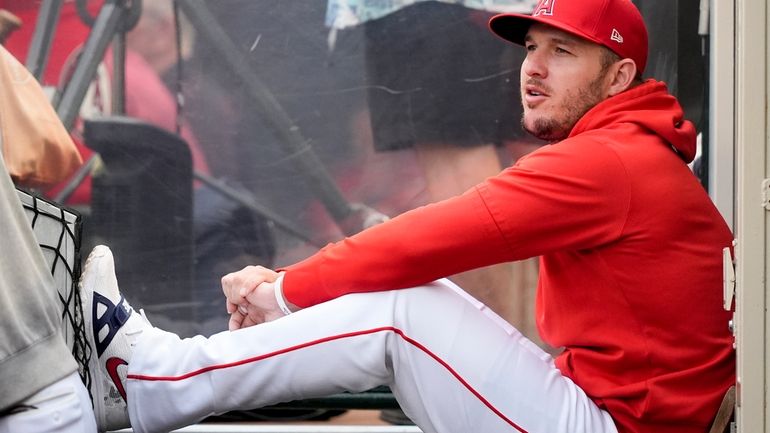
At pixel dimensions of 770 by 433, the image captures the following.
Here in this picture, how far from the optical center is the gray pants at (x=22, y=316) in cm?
219

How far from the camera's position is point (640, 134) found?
2.47m

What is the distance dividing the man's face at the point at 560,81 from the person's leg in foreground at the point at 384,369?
1.65 ft

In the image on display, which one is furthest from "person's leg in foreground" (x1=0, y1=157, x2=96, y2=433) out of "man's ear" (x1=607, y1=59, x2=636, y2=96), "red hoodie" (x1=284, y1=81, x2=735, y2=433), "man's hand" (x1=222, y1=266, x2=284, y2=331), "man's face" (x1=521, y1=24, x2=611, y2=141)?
"man's ear" (x1=607, y1=59, x2=636, y2=96)

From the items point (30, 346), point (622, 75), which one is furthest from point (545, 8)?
point (30, 346)

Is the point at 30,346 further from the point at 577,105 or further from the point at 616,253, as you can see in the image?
the point at 577,105

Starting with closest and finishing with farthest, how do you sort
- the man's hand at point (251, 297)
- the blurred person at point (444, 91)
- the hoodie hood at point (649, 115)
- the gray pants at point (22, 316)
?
1. the gray pants at point (22, 316)
2. the hoodie hood at point (649, 115)
3. the man's hand at point (251, 297)
4. the blurred person at point (444, 91)

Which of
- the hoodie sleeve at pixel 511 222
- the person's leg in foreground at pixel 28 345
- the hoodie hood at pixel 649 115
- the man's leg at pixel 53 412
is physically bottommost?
the man's leg at pixel 53 412

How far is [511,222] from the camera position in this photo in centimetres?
236

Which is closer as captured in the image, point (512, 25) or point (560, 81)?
point (560, 81)

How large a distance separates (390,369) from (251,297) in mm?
375

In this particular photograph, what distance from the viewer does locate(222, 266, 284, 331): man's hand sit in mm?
2574

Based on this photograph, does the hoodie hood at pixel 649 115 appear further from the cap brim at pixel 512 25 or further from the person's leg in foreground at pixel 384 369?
the person's leg in foreground at pixel 384 369

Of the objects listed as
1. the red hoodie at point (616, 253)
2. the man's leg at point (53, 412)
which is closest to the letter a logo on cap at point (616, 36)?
the red hoodie at point (616, 253)

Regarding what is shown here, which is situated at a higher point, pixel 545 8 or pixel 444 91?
pixel 545 8
